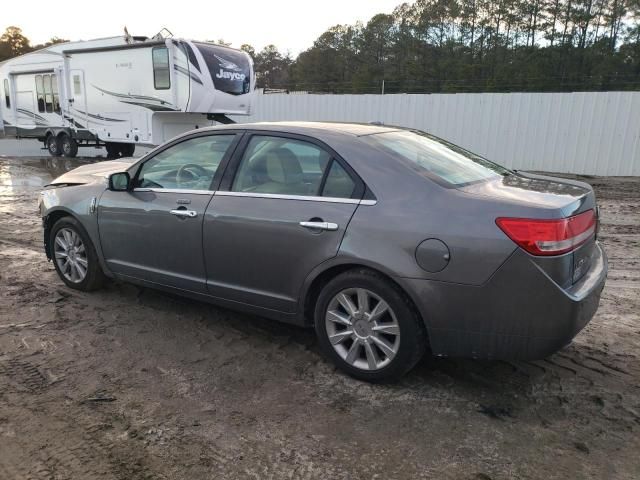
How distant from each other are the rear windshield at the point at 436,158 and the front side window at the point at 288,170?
0.32 meters

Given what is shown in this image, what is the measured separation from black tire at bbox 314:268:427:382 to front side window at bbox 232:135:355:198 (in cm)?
54

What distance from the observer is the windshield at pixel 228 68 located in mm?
13891

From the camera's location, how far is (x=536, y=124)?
47.7 ft

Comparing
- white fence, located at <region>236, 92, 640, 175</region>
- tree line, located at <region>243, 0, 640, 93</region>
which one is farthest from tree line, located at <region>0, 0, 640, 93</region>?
white fence, located at <region>236, 92, 640, 175</region>

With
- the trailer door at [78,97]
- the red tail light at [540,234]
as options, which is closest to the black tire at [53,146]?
the trailer door at [78,97]

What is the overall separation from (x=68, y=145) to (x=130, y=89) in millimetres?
4663

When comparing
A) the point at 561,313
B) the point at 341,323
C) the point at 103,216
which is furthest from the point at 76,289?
the point at 561,313

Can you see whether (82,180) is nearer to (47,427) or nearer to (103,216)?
(103,216)

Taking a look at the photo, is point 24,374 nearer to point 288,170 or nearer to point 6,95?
point 288,170

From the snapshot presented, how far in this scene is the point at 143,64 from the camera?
46.7 feet

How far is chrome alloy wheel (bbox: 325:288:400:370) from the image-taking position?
321 centimetres

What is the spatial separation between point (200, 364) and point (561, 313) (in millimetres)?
2308

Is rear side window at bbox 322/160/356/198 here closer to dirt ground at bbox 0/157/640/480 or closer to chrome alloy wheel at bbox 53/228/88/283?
dirt ground at bbox 0/157/640/480

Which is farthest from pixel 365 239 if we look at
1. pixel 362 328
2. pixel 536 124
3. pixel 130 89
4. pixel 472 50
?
pixel 472 50
